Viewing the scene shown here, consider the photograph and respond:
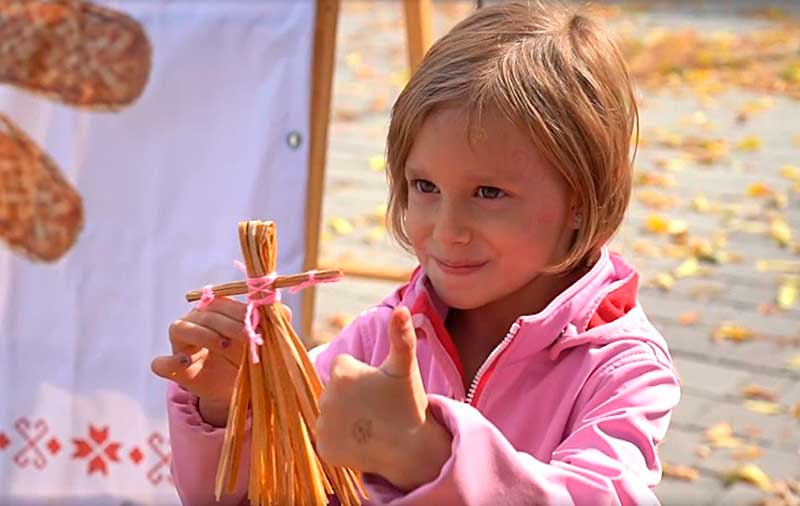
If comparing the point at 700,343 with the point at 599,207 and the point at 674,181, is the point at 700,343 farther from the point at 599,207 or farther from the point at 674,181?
the point at 599,207

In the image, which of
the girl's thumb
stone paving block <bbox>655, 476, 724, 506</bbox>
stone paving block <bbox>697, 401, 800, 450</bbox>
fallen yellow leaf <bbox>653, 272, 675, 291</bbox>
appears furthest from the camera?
fallen yellow leaf <bbox>653, 272, 675, 291</bbox>

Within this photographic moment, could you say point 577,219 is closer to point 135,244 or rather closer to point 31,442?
point 135,244

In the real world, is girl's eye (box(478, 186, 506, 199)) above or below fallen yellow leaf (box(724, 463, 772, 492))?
above

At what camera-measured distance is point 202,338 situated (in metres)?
1.64

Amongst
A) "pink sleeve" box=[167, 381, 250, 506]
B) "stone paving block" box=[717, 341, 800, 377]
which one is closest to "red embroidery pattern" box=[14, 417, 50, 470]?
"pink sleeve" box=[167, 381, 250, 506]

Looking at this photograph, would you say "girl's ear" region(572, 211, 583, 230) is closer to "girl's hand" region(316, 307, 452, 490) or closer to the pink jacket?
the pink jacket

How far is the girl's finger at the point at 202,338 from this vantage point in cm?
164

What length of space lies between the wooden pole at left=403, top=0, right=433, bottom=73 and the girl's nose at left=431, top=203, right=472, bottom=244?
1.64 m

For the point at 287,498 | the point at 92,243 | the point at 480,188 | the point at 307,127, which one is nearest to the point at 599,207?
the point at 480,188

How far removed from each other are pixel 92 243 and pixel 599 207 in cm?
176

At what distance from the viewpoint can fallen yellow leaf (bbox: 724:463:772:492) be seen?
3328mm

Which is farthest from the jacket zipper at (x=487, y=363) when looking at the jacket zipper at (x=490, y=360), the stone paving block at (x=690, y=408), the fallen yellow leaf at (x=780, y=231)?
the fallen yellow leaf at (x=780, y=231)

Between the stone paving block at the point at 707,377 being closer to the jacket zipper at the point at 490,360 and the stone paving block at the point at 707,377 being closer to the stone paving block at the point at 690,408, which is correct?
the stone paving block at the point at 690,408

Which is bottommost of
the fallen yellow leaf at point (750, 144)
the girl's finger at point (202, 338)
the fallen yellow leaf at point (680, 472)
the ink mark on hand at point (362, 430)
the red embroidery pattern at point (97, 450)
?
the fallen yellow leaf at point (680, 472)
